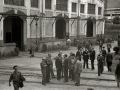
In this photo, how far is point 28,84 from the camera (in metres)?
13.0

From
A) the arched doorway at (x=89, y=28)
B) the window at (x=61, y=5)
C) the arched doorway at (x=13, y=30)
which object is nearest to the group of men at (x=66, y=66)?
the arched doorway at (x=13, y=30)

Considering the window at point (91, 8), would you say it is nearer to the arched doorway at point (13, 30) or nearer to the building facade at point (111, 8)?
the building facade at point (111, 8)

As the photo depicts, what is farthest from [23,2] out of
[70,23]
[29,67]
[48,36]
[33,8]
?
[29,67]

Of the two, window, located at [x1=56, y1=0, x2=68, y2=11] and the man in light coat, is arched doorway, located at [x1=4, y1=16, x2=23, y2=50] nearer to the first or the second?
window, located at [x1=56, y1=0, x2=68, y2=11]

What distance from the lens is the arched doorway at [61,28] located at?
3847 cm

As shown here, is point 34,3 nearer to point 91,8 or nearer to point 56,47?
point 56,47

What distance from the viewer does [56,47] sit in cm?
3045

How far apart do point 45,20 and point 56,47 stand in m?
5.21

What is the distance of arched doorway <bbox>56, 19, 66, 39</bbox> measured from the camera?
126ft

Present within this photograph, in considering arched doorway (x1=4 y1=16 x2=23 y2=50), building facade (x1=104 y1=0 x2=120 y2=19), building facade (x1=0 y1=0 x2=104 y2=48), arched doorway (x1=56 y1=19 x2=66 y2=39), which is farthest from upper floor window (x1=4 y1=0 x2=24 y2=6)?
building facade (x1=104 y1=0 x2=120 y2=19)

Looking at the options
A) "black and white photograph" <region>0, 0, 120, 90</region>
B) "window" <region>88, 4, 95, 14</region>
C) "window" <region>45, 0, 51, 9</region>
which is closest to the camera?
"black and white photograph" <region>0, 0, 120, 90</region>

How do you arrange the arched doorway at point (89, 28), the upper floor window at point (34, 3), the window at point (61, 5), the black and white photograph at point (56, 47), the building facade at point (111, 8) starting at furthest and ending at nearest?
1. the building facade at point (111, 8)
2. the arched doorway at point (89, 28)
3. the window at point (61, 5)
4. the upper floor window at point (34, 3)
5. the black and white photograph at point (56, 47)

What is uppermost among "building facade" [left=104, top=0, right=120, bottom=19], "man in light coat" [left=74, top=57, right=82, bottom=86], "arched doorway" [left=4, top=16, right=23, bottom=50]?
"building facade" [left=104, top=0, right=120, bottom=19]

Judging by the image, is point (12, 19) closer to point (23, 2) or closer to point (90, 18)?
point (23, 2)
